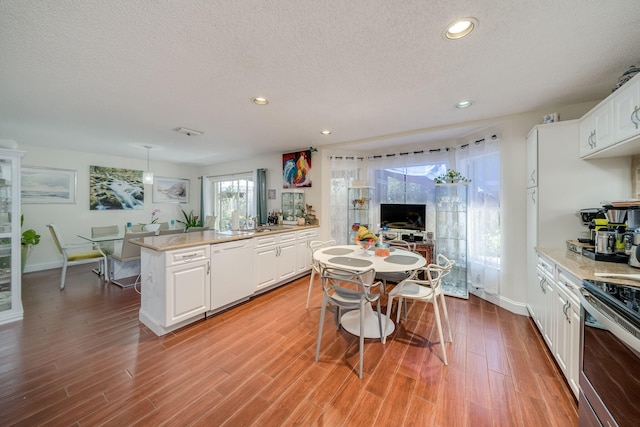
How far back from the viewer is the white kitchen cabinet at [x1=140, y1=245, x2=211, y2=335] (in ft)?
7.27

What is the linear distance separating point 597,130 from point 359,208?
2.84 m

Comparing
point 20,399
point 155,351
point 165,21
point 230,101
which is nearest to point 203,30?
point 165,21

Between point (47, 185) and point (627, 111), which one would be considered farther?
point (47, 185)

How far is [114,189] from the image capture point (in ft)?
17.1

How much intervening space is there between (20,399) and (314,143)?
4099 mm

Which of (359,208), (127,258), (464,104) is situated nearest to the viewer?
(464,104)

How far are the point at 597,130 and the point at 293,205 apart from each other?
391 cm

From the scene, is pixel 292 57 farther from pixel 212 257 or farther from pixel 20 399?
pixel 20 399

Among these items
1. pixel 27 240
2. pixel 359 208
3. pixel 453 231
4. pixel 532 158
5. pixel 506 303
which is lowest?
pixel 506 303

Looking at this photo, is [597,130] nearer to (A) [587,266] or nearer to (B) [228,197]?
(A) [587,266]

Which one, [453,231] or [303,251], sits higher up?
[453,231]

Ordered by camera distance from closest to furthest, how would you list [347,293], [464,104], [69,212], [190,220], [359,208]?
[347,293]
[464,104]
[359,208]
[69,212]
[190,220]

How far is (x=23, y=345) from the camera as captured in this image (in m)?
2.06

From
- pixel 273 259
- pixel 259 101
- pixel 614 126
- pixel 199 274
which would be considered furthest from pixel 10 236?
pixel 614 126
